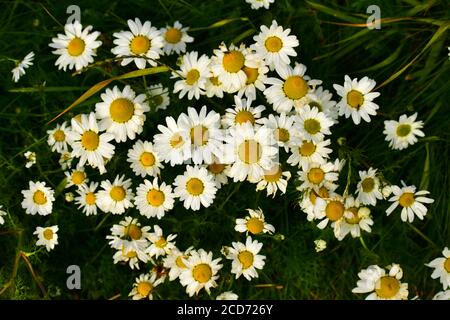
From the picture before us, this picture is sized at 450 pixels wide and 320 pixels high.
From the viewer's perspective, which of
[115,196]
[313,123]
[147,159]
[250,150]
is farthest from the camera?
[115,196]

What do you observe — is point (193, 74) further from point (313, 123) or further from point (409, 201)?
point (409, 201)

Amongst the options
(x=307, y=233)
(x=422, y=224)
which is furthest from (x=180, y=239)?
(x=422, y=224)

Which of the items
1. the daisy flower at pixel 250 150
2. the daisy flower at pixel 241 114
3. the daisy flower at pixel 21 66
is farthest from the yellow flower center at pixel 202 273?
the daisy flower at pixel 21 66

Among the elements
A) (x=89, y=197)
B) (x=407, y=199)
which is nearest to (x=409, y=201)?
(x=407, y=199)

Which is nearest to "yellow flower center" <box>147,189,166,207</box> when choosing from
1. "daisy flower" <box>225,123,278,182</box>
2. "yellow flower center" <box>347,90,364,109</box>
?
"daisy flower" <box>225,123,278,182</box>

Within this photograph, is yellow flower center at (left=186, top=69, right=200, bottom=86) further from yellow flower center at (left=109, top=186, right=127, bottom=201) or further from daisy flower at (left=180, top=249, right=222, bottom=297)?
daisy flower at (left=180, top=249, right=222, bottom=297)
